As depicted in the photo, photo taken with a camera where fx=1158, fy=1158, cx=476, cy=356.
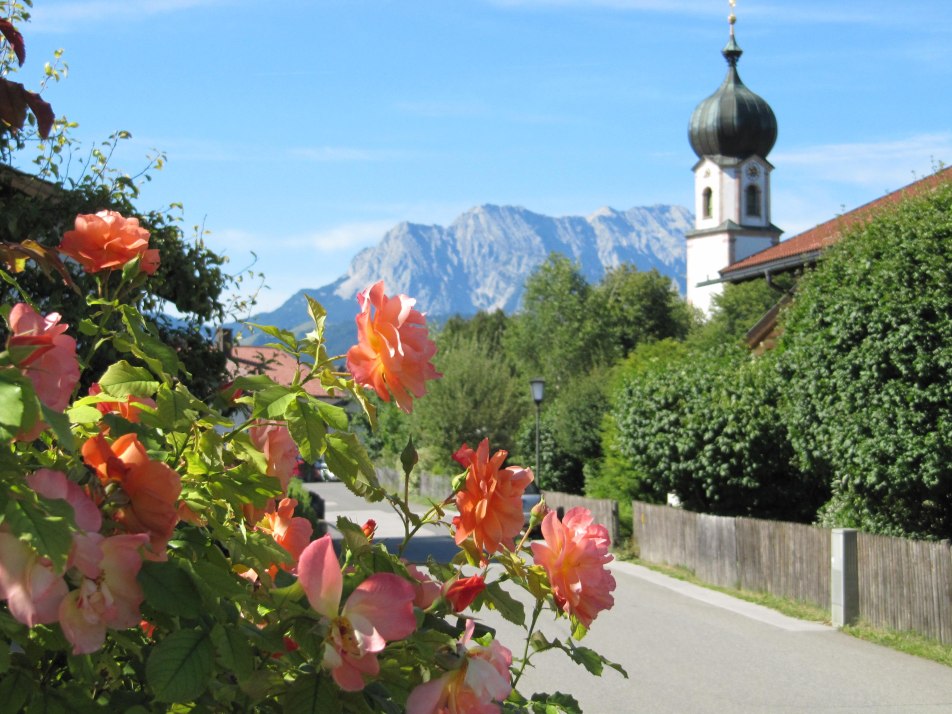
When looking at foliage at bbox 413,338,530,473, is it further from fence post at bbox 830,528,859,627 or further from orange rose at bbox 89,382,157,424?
orange rose at bbox 89,382,157,424

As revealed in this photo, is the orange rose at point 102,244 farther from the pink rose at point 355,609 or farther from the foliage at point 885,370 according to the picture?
the foliage at point 885,370

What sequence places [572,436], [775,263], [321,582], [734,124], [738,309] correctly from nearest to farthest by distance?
[321,582] < [572,436] < [775,263] < [738,309] < [734,124]

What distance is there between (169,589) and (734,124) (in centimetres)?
7592

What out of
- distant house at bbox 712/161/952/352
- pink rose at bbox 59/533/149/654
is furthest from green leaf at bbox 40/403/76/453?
distant house at bbox 712/161/952/352

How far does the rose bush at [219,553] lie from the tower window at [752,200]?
75.4 metres

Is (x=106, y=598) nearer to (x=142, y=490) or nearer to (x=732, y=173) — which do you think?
(x=142, y=490)

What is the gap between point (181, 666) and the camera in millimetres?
1249

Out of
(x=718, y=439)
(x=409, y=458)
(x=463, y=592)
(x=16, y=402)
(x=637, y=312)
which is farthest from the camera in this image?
(x=637, y=312)

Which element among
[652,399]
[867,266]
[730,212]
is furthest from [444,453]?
[730,212]

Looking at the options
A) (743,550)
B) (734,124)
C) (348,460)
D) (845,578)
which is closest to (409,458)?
(348,460)

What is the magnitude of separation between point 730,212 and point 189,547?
248ft

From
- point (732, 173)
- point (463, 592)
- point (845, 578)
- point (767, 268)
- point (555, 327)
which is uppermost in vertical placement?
point (732, 173)

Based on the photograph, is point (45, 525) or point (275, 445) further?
point (275, 445)

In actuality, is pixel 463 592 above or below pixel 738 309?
below
